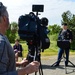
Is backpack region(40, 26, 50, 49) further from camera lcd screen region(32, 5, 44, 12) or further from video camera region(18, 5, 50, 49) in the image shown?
camera lcd screen region(32, 5, 44, 12)

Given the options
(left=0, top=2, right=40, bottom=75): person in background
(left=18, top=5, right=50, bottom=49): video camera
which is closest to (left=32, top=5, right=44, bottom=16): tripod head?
(left=18, top=5, right=50, bottom=49): video camera

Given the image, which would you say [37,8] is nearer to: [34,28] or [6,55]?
[34,28]

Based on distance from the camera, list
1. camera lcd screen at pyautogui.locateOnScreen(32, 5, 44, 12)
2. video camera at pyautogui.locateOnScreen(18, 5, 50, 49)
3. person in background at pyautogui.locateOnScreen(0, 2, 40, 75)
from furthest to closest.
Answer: camera lcd screen at pyautogui.locateOnScreen(32, 5, 44, 12) < video camera at pyautogui.locateOnScreen(18, 5, 50, 49) < person in background at pyautogui.locateOnScreen(0, 2, 40, 75)

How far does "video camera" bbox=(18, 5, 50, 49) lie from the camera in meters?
5.12

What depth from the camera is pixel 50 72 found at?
405 inches

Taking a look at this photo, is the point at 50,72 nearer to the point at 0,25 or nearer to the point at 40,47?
the point at 40,47

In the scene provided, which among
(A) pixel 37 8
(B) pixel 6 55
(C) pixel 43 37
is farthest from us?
(A) pixel 37 8

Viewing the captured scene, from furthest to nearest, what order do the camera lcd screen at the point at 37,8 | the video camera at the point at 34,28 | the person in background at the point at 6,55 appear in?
the camera lcd screen at the point at 37,8 < the video camera at the point at 34,28 < the person in background at the point at 6,55

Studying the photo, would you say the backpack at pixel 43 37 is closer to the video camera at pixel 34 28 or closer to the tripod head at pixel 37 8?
the video camera at pixel 34 28

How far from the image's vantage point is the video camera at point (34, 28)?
5117mm

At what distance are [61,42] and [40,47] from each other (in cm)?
503

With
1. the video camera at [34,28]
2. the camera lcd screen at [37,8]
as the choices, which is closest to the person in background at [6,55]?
the video camera at [34,28]

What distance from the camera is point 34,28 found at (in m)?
5.12

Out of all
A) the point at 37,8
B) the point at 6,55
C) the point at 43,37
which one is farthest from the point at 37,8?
the point at 6,55
